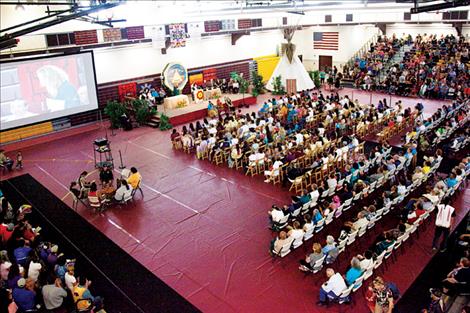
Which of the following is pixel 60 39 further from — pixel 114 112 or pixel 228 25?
pixel 228 25

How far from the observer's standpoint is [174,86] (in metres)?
24.8

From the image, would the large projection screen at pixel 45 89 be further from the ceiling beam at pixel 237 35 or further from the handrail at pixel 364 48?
the handrail at pixel 364 48

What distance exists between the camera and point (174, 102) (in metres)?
23.1

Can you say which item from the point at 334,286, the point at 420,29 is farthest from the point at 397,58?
the point at 334,286

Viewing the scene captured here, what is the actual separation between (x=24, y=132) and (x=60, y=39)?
16.0 ft

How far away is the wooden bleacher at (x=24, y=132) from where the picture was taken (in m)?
18.9

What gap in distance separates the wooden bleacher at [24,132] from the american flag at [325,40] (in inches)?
896

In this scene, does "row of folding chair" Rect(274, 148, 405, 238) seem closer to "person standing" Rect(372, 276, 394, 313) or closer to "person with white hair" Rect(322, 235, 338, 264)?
"person with white hair" Rect(322, 235, 338, 264)

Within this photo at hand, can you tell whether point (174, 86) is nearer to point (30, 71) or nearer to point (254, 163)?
point (30, 71)

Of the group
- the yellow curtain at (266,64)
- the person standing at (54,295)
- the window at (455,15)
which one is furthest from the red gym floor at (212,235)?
the window at (455,15)

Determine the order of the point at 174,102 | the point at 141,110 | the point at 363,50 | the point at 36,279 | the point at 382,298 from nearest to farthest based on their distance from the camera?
the point at 382,298
the point at 36,279
the point at 141,110
the point at 174,102
the point at 363,50

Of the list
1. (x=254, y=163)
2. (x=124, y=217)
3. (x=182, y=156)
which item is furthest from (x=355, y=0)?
(x=124, y=217)

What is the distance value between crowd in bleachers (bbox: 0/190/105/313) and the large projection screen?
22.5 ft

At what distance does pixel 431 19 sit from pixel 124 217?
25.4 metres
